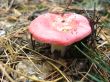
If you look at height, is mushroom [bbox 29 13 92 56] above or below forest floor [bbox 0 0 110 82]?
above

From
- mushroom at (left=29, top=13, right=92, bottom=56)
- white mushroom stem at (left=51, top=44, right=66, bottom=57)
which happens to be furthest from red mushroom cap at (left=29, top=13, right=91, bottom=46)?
white mushroom stem at (left=51, top=44, right=66, bottom=57)

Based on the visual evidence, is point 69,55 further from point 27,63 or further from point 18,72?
point 18,72

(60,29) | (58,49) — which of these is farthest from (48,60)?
(60,29)

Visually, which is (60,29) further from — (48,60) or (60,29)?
(48,60)

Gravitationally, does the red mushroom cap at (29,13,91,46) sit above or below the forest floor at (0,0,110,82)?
above

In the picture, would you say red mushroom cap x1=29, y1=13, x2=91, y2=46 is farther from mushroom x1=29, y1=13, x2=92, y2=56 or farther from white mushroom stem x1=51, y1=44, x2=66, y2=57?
white mushroom stem x1=51, y1=44, x2=66, y2=57

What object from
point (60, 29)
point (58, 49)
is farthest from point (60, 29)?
point (58, 49)

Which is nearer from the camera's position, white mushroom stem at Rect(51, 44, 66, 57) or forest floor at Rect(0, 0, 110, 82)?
forest floor at Rect(0, 0, 110, 82)

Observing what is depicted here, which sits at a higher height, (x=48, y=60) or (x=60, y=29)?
(x=60, y=29)

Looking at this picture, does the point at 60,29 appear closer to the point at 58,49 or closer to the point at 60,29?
the point at 60,29
